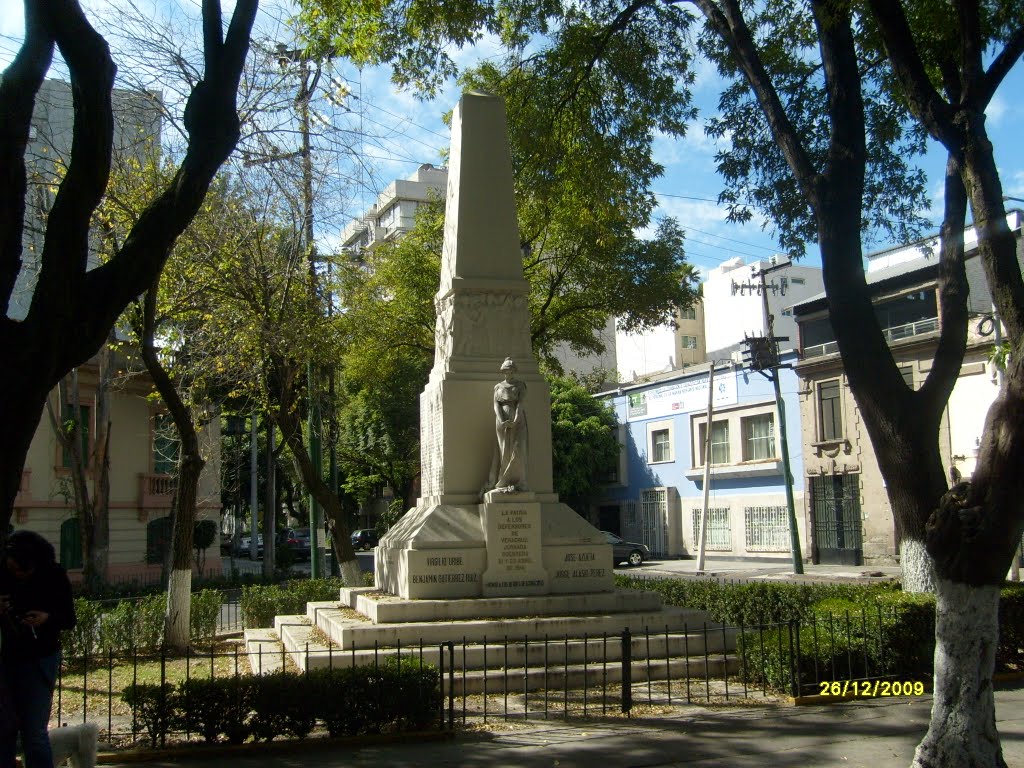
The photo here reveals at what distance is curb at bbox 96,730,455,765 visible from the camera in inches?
280

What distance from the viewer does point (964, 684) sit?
235 inches

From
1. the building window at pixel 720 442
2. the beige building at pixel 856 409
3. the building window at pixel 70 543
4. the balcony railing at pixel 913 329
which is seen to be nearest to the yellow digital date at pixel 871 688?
the beige building at pixel 856 409

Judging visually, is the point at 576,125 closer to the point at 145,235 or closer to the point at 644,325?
the point at 145,235

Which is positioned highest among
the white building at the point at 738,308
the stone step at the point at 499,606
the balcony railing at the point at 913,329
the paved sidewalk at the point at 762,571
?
the white building at the point at 738,308

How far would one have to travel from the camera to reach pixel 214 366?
664 inches

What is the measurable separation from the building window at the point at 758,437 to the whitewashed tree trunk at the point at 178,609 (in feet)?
86.2

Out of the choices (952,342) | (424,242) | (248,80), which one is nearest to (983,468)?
(952,342)

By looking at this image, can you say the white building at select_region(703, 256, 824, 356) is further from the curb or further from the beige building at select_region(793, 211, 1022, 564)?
the curb

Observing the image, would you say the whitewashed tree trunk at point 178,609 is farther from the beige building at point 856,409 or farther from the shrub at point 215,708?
the beige building at point 856,409

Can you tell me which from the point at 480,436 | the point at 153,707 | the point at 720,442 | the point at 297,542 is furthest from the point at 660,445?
the point at 153,707

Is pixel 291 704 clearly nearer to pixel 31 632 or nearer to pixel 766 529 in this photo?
pixel 31 632

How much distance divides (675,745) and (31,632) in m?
4.66

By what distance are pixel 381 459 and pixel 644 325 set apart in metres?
20.5

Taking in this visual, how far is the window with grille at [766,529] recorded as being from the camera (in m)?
34.7
